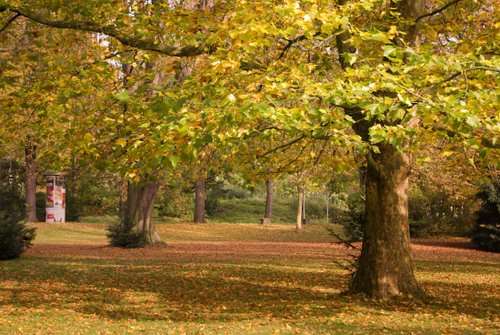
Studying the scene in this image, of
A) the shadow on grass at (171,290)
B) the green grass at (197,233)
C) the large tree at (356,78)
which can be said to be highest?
the large tree at (356,78)

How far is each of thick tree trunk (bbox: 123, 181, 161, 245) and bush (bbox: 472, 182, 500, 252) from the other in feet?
43.7

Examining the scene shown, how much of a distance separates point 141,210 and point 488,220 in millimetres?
14698

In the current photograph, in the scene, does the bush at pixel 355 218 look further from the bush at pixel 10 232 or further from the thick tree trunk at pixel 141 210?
the bush at pixel 10 232

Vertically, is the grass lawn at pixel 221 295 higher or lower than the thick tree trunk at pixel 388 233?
lower

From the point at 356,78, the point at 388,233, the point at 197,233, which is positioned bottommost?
the point at 197,233

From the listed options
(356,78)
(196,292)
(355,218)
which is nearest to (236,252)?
(355,218)

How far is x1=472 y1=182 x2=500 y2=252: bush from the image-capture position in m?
28.3

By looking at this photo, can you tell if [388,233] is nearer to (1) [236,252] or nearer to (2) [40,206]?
(1) [236,252]

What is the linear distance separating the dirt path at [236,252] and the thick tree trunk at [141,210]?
806mm

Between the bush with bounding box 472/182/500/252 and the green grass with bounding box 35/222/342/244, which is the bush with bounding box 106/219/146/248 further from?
the bush with bounding box 472/182/500/252

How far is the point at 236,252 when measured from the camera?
26281 mm

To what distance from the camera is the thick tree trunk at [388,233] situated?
12695 millimetres

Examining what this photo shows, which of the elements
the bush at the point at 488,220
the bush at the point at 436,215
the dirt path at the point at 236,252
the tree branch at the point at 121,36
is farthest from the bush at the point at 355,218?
the tree branch at the point at 121,36

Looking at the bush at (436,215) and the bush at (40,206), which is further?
the bush at (40,206)
